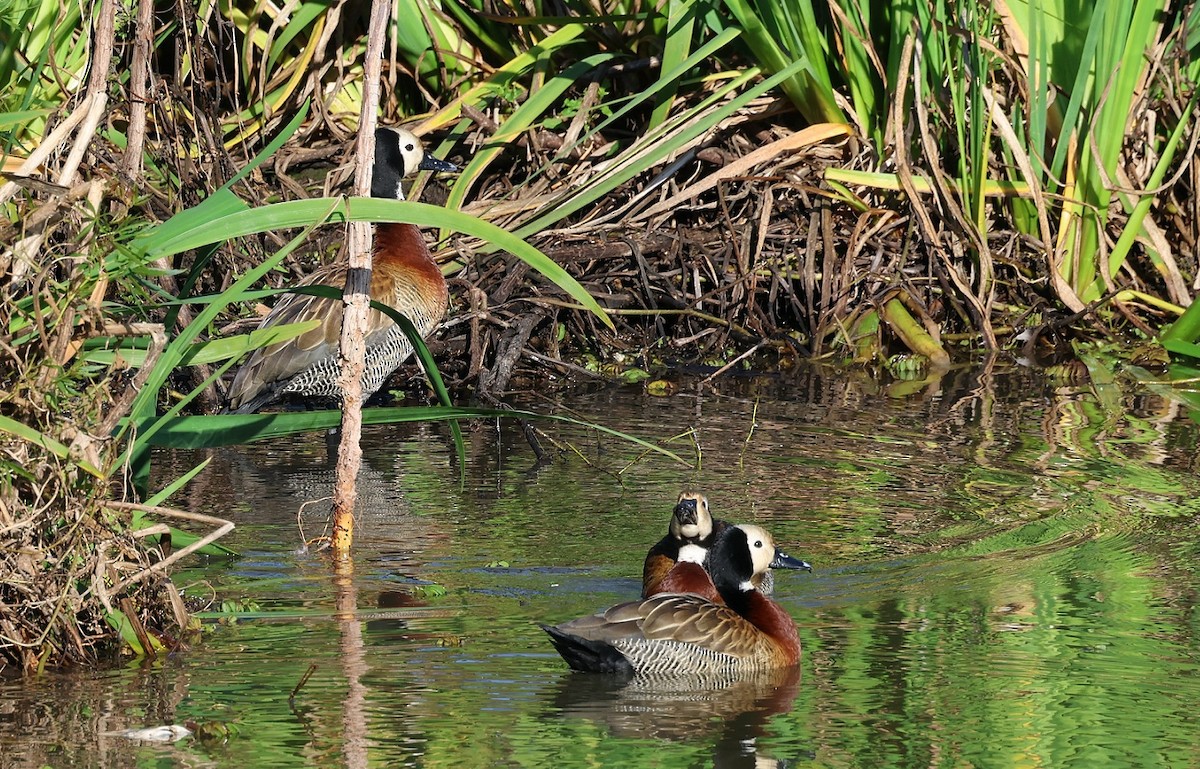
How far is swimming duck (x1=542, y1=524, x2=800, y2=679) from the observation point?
14.7 feet

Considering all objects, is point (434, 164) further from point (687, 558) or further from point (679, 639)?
point (679, 639)

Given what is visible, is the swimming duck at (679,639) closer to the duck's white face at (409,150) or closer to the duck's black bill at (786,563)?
the duck's black bill at (786,563)

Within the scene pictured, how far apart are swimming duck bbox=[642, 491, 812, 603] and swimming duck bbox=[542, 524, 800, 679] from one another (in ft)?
1.33

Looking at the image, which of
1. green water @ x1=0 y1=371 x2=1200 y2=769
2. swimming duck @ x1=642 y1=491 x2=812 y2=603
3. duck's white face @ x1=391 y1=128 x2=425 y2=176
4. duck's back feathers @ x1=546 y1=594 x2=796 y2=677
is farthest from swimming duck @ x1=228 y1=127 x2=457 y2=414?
duck's back feathers @ x1=546 y1=594 x2=796 y2=677

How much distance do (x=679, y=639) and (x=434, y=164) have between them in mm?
4686

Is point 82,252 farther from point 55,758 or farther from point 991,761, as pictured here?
point 991,761

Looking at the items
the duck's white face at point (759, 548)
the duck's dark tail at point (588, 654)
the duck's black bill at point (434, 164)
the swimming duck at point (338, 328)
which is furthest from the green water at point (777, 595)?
the duck's black bill at point (434, 164)

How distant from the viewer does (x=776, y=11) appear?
8.98 metres

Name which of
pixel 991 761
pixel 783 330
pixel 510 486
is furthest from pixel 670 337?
pixel 991 761

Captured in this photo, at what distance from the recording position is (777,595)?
18.0ft

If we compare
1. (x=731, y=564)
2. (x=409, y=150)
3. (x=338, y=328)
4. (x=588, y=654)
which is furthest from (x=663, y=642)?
(x=409, y=150)

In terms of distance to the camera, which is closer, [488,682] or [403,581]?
[488,682]

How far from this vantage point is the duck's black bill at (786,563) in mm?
5340

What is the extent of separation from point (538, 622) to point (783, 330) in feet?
14.3
